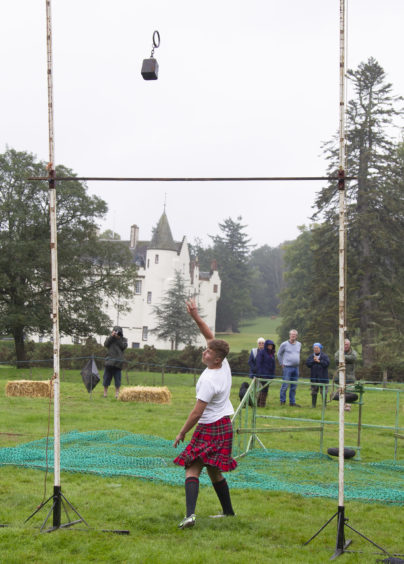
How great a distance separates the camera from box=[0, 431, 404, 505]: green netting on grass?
30.0ft

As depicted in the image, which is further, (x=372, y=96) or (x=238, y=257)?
(x=238, y=257)

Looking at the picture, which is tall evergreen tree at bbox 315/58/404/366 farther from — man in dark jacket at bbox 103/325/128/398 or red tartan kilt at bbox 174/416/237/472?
red tartan kilt at bbox 174/416/237/472

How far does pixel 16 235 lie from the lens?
4353 centimetres

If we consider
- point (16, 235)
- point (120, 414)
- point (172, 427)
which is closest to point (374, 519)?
point (172, 427)

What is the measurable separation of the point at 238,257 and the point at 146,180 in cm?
10166

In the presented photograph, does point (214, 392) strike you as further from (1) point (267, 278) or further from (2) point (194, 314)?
(1) point (267, 278)

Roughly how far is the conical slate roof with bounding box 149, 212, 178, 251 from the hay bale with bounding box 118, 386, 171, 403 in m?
65.2

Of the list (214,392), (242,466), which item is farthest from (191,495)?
(242,466)

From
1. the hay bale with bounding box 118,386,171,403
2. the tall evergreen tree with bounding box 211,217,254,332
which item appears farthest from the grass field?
the tall evergreen tree with bounding box 211,217,254,332

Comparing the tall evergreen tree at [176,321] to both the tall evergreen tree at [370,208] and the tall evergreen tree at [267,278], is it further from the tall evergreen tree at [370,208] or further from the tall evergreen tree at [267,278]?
the tall evergreen tree at [267,278]

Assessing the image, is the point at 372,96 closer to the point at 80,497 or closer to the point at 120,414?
the point at 120,414

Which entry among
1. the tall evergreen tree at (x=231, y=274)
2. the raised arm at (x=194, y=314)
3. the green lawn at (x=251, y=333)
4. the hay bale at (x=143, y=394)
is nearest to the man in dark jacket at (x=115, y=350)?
the hay bale at (x=143, y=394)

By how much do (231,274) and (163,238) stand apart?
23954 millimetres

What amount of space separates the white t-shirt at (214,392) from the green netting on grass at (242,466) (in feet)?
7.30
